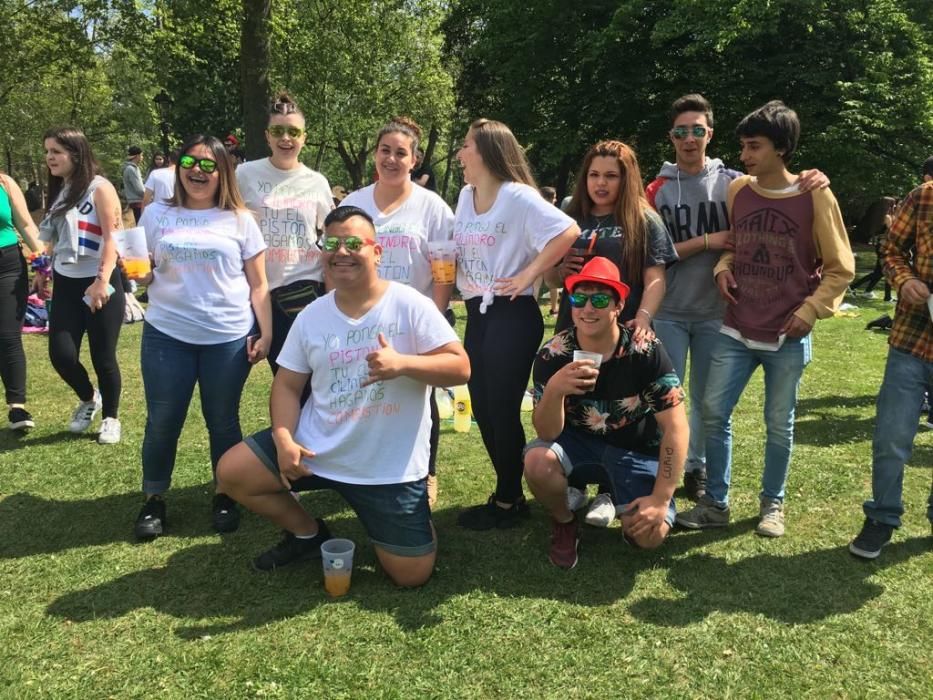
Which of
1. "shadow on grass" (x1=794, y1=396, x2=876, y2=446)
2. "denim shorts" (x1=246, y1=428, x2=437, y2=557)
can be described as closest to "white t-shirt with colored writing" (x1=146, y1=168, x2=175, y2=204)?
"denim shorts" (x1=246, y1=428, x2=437, y2=557)

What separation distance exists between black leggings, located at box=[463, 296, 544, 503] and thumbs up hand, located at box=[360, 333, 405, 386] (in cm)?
74

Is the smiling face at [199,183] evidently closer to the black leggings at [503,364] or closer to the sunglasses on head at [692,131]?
the black leggings at [503,364]

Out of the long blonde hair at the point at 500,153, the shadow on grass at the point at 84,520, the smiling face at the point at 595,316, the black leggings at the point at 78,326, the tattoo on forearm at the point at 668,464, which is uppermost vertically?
the long blonde hair at the point at 500,153

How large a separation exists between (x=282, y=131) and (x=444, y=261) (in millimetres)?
1160

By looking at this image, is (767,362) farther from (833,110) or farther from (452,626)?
(833,110)

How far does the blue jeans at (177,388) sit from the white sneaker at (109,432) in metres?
1.43

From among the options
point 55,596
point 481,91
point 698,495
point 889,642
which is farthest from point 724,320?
point 481,91

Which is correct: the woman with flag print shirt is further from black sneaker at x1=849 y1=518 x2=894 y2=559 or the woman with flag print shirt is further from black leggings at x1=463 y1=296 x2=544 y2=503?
black sneaker at x1=849 y1=518 x2=894 y2=559

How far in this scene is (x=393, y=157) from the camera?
353 centimetres

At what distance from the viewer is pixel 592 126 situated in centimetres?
1895

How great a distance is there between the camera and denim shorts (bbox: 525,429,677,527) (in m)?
3.22

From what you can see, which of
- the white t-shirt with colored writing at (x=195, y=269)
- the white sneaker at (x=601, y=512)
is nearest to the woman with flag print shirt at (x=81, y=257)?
the white t-shirt with colored writing at (x=195, y=269)

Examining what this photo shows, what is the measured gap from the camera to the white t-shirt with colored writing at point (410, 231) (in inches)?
140

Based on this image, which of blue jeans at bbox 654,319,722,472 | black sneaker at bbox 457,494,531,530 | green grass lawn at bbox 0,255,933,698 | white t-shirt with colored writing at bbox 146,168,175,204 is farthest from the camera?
white t-shirt with colored writing at bbox 146,168,175,204
